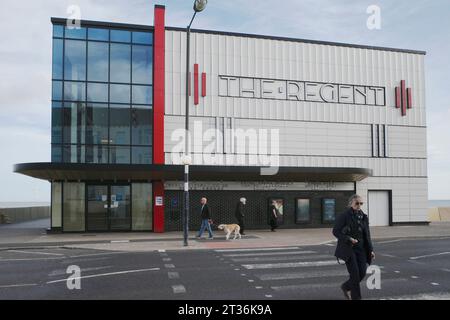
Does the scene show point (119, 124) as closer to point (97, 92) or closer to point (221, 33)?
point (97, 92)

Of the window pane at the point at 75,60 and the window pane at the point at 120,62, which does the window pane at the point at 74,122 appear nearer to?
the window pane at the point at 75,60

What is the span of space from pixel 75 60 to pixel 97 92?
194 centimetres

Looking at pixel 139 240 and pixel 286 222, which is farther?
pixel 286 222

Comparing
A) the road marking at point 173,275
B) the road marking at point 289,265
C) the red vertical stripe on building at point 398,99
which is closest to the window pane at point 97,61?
the road marking at point 289,265

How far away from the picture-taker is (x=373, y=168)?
27172 mm

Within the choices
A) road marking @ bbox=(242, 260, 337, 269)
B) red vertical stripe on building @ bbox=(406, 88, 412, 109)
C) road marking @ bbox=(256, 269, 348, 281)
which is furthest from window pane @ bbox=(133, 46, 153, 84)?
road marking @ bbox=(256, 269, 348, 281)

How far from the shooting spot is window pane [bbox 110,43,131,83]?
78.2 feet

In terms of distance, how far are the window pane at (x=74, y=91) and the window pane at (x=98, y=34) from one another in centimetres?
250

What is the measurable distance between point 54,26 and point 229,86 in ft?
31.2

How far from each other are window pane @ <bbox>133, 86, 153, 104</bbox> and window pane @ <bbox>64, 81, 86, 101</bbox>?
2554 millimetres

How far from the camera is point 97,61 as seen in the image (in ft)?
77.5
